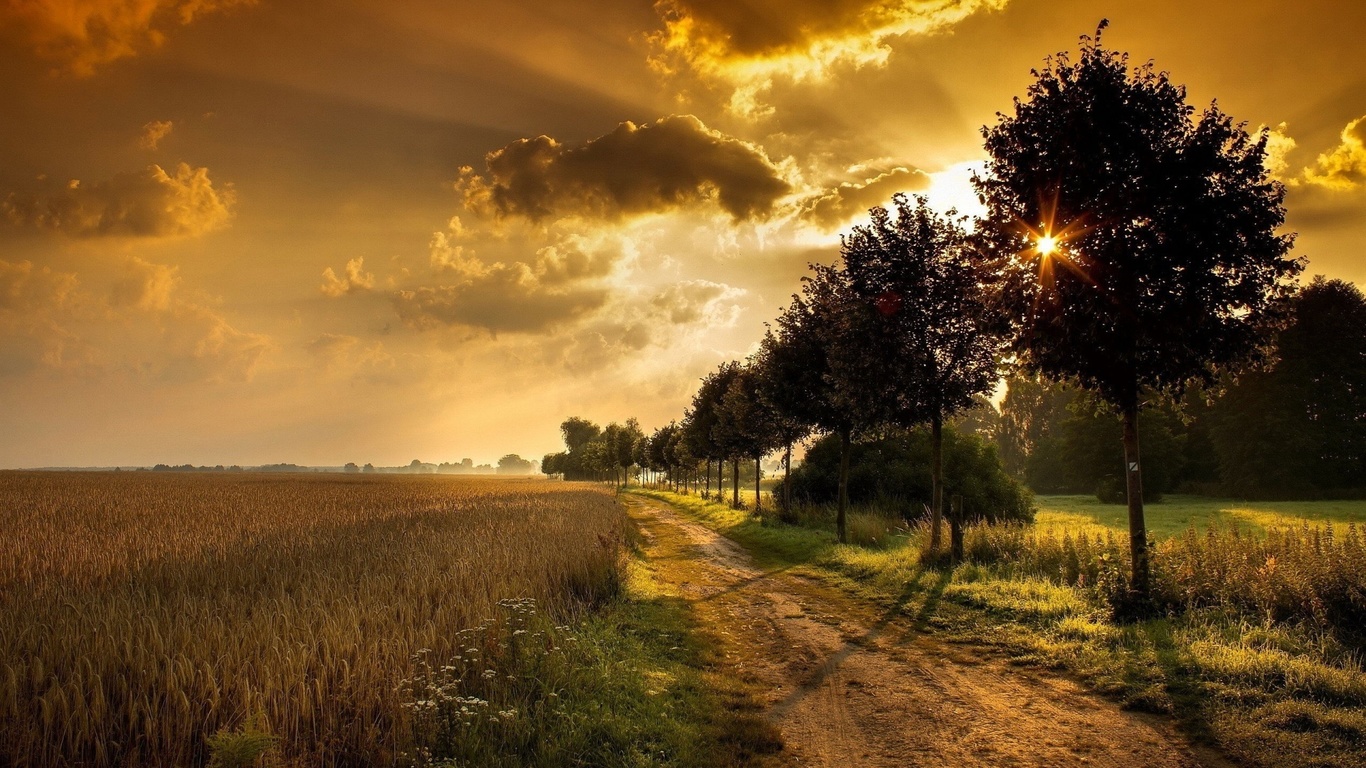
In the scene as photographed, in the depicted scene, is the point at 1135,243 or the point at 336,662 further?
the point at 1135,243

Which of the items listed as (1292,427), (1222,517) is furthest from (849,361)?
(1292,427)

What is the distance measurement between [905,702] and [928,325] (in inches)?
502

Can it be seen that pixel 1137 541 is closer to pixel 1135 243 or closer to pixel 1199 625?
pixel 1199 625

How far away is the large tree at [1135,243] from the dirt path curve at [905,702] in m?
4.46

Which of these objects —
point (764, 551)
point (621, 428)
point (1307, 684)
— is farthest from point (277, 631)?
point (621, 428)

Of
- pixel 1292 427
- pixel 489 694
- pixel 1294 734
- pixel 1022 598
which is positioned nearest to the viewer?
pixel 1294 734

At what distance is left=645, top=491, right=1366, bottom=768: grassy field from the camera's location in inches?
249

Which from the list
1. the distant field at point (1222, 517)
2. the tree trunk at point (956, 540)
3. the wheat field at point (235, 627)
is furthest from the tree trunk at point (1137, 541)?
the distant field at point (1222, 517)

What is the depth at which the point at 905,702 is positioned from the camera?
7.37 meters

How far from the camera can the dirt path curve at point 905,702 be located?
6023 millimetres

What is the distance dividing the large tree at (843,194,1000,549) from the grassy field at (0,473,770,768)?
9987 mm

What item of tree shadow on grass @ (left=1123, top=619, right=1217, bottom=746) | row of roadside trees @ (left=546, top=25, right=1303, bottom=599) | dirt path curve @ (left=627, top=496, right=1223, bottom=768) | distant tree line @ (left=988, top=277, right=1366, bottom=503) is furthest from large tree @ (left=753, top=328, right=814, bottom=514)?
distant tree line @ (left=988, top=277, right=1366, bottom=503)

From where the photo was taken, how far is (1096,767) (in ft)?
18.6

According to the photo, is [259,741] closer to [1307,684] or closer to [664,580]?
[1307,684]
